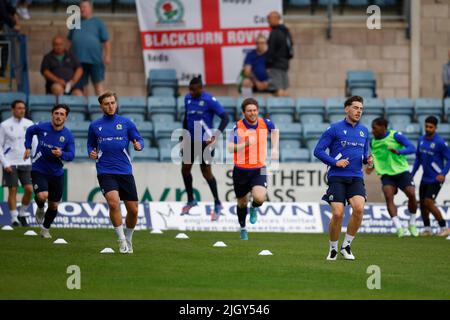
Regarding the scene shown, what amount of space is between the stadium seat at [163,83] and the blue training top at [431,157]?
7.92 m

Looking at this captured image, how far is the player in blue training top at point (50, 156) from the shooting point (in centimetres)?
2022

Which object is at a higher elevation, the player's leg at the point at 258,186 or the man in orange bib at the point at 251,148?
the man in orange bib at the point at 251,148

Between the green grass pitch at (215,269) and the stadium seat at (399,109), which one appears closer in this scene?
the green grass pitch at (215,269)

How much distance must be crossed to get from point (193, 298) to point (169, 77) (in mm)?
18255

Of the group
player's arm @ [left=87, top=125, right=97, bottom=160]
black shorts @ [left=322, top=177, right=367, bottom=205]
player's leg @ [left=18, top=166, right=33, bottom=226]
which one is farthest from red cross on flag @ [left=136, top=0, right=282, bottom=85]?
black shorts @ [left=322, top=177, right=367, bottom=205]

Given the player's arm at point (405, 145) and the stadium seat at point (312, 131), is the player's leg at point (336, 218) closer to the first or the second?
the player's arm at point (405, 145)

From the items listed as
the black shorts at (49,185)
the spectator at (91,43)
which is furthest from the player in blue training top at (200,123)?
the spectator at (91,43)

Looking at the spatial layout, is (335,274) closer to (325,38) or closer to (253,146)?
(253,146)

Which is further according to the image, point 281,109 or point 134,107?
point 281,109

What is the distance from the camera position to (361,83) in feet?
101

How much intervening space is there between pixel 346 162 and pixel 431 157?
8229 mm

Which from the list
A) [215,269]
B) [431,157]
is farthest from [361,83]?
[215,269]

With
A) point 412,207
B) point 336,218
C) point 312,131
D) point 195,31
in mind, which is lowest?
point 412,207

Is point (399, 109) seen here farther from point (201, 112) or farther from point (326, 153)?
point (326, 153)
